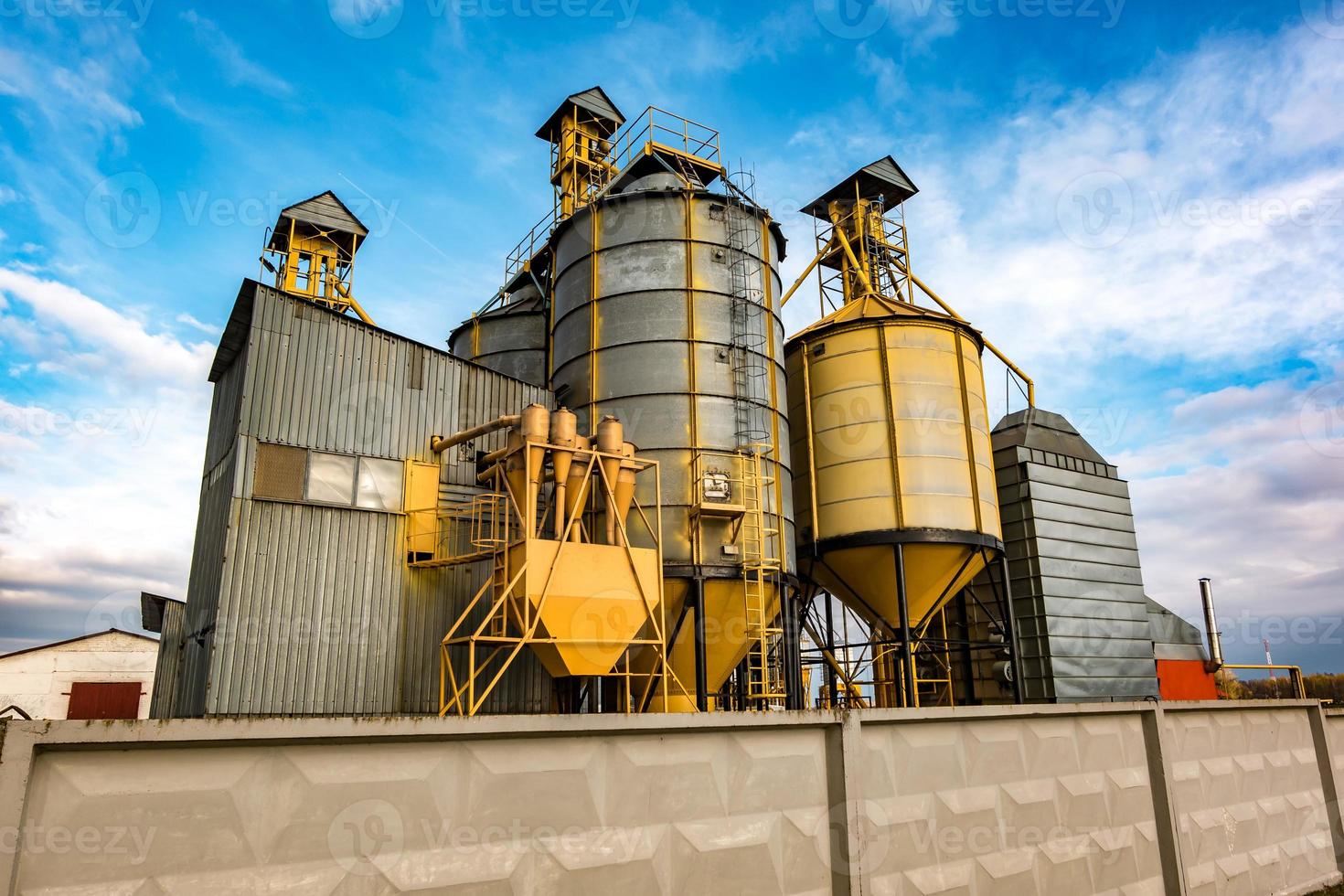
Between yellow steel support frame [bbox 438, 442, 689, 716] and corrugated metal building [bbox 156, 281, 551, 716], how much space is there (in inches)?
21.0

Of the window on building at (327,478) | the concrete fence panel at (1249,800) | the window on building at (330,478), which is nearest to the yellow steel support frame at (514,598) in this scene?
the window on building at (327,478)

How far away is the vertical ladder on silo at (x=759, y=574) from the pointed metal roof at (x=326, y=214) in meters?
16.0

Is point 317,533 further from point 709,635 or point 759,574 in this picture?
point 759,574

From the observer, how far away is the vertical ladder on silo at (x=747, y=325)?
58.0 feet

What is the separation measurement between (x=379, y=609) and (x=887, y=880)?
11166 mm

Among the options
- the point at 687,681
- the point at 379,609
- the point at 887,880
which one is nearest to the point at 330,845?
the point at 887,880

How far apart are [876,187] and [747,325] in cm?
1144

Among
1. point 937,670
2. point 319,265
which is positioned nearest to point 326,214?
point 319,265

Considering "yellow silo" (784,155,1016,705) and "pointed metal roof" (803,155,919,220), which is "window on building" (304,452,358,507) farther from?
"pointed metal roof" (803,155,919,220)

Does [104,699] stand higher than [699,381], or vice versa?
[699,381]

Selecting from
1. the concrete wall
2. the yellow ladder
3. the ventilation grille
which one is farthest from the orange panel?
the ventilation grille

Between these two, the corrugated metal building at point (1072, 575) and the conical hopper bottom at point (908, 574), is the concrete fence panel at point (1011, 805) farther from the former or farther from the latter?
the corrugated metal building at point (1072, 575)

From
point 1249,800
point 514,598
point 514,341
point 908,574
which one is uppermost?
point 514,341

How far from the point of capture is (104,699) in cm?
3584
